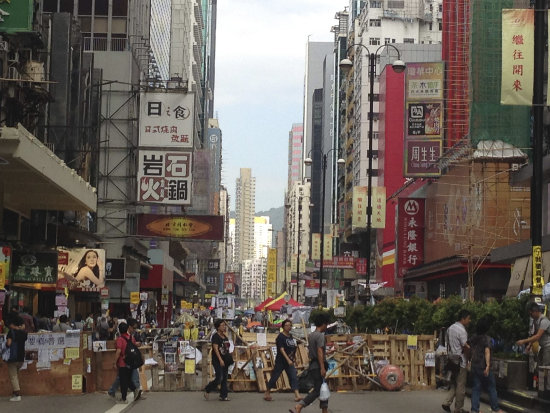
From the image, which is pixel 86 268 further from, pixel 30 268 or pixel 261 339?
pixel 261 339

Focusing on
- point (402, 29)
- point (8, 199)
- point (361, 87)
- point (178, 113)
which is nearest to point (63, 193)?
point (8, 199)

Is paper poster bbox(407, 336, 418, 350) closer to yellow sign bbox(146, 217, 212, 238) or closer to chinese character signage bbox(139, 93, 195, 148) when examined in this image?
chinese character signage bbox(139, 93, 195, 148)

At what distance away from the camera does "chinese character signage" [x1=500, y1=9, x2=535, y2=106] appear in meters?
18.6

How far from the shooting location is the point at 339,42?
149750mm

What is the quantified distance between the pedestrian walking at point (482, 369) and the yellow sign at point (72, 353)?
26.3 ft

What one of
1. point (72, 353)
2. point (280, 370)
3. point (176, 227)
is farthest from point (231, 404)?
point (176, 227)

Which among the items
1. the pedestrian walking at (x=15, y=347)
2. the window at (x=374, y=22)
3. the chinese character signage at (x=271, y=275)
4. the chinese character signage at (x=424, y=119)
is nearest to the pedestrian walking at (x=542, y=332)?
the pedestrian walking at (x=15, y=347)

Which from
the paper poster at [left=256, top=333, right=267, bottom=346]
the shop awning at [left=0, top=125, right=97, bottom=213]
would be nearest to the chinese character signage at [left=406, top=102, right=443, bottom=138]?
the shop awning at [left=0, top=125, right=97, bottom=213]

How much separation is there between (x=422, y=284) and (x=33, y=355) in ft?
146

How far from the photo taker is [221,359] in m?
18.6

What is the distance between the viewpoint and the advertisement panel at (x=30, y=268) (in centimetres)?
3134

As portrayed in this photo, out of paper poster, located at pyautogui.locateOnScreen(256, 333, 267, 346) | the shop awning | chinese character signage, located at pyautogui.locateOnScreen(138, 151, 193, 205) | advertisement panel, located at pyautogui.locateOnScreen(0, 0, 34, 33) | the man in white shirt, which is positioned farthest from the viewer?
chinese character signage, located at pyautogui.locateOnScreen(138, 151, 193, 205)

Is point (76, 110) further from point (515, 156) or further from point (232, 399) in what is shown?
point (232, 399)

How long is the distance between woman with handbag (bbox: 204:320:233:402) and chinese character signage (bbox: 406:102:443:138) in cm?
3692
